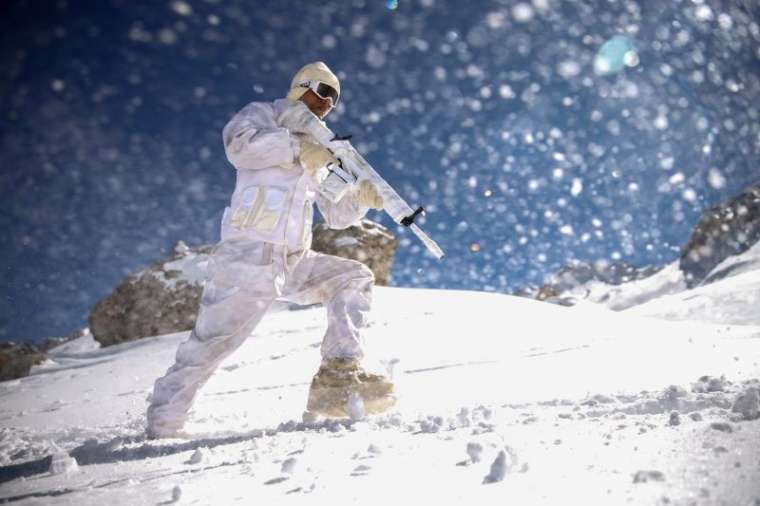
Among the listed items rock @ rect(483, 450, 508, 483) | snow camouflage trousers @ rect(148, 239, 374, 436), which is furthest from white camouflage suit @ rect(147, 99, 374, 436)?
rock @ rect(483, 450, 508, 483)

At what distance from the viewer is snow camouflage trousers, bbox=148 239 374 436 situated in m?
2.83

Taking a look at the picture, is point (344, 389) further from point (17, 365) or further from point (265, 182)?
point (17, 365)

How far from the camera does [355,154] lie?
3.46 meters

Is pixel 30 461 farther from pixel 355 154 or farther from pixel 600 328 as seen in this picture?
pixel 600 328

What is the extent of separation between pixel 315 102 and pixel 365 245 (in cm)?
1327

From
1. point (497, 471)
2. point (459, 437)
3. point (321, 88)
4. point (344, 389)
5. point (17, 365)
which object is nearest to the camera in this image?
point (497, 471)

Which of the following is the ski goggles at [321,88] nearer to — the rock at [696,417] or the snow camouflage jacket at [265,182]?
the snow camouflage jacket at [265,182]

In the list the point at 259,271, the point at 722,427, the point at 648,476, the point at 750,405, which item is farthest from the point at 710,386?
the point at 259,271

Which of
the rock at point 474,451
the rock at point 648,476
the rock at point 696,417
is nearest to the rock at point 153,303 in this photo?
the rock at point 474,451

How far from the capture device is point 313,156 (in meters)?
3.22

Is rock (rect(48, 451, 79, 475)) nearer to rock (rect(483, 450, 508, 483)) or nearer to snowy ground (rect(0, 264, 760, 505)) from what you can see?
snowy ground (rect(0, 264, 760, 505))

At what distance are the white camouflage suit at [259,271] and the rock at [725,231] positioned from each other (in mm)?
75367

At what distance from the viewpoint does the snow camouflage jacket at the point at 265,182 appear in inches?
122

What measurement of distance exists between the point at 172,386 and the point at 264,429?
0.58 meters
